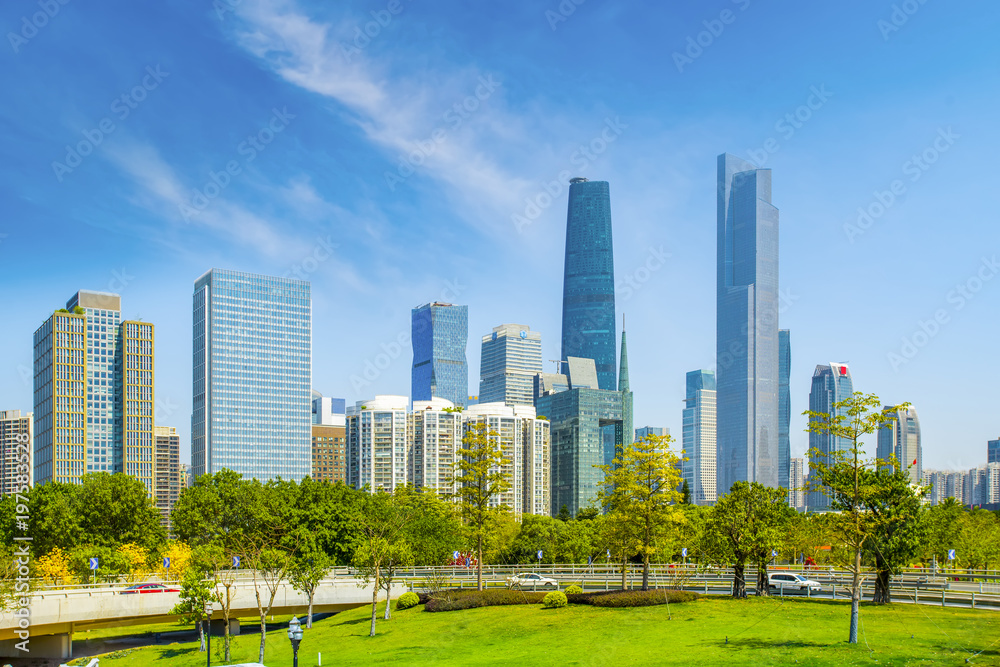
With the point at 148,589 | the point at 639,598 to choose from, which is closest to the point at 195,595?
the point at 148,589

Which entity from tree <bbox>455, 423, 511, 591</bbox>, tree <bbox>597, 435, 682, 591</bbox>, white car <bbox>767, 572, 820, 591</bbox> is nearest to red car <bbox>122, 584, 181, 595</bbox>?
tree <bbox>455, 423, 511, 591</bbox>

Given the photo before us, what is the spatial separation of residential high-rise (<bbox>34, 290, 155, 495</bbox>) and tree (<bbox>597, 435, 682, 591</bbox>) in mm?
155369

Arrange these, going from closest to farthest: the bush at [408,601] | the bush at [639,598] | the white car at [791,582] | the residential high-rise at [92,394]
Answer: the bush at [639,598] < the white car at [791,582] < the bush at [408,601] < the residential high-rise at [92,394]

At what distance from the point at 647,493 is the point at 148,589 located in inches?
1369

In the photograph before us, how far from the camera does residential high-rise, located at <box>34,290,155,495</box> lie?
7269 inches

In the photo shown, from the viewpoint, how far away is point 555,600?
162ft

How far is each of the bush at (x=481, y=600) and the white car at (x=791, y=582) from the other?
16.0m

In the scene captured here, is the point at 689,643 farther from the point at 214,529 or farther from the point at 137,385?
the point at 137,385

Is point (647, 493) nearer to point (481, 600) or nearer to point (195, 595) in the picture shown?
point (481, 600)

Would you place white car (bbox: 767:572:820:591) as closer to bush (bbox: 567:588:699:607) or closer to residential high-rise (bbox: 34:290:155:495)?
bush (bbox: 567:588:699:607)

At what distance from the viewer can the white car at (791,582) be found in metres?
55.0

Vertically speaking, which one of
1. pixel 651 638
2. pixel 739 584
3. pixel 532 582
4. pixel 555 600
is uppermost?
pixel 651 638

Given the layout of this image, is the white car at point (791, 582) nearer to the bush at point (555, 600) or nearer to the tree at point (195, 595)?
the bush at point (555, 600)

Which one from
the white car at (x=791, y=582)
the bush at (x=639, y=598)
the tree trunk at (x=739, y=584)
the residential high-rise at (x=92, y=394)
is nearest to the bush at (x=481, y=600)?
the bush at (x=639, y=598)
